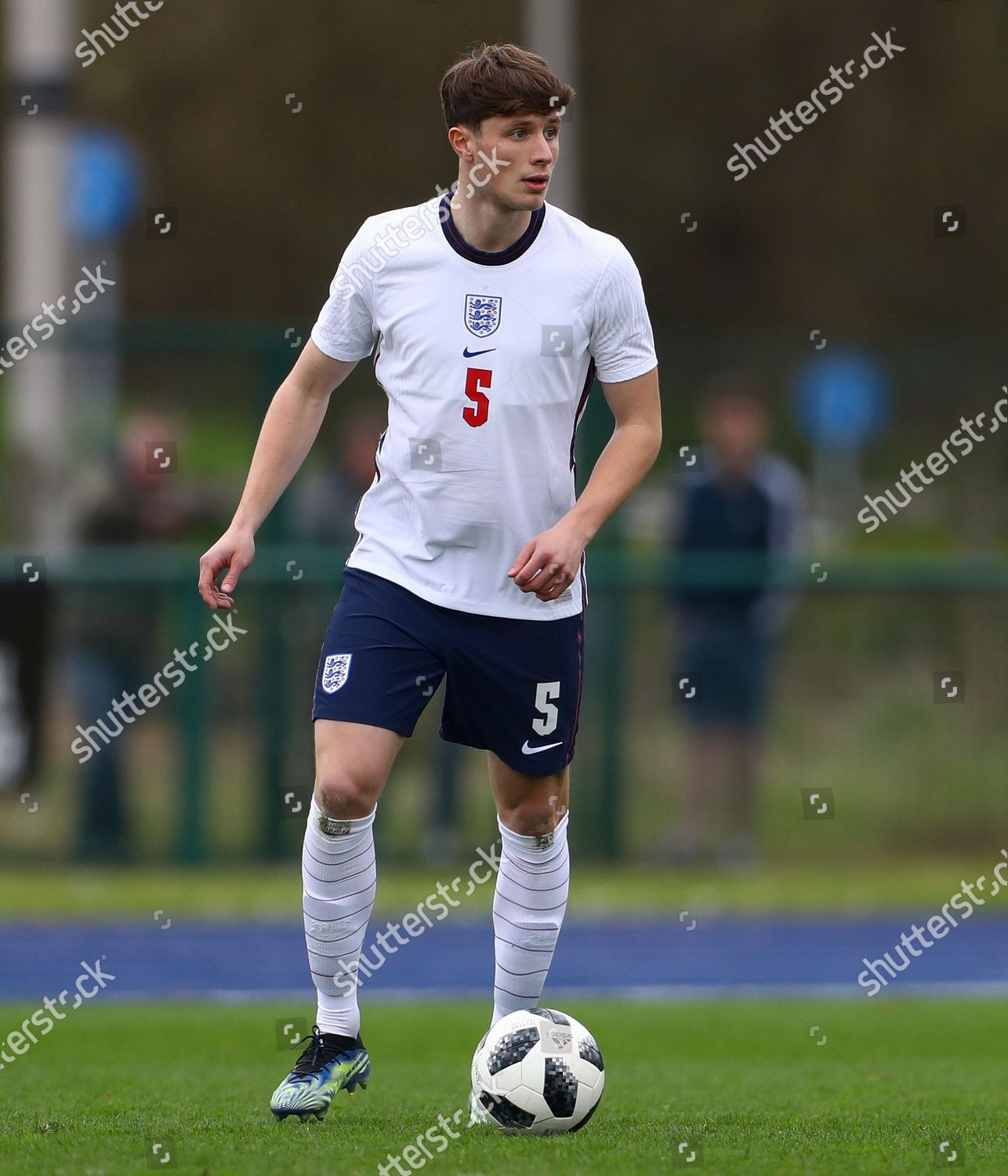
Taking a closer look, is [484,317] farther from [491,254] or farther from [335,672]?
[335,672]

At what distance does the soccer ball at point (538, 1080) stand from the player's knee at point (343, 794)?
26.6 inches

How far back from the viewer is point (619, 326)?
565 centimetres

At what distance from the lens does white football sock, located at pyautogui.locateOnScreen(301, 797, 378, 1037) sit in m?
5.66

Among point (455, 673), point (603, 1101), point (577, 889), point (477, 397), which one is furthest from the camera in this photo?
point (577, 889)

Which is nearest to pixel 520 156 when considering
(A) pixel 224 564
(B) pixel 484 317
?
(B) pixel 484 317

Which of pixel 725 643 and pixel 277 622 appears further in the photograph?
pixel 725 643

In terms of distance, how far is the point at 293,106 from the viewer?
9.73m

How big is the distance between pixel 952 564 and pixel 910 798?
1.50m

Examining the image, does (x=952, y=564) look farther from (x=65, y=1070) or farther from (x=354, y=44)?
(x=354, y=44)

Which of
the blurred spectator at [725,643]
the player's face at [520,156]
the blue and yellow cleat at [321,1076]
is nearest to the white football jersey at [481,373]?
the player's face at [520,156]

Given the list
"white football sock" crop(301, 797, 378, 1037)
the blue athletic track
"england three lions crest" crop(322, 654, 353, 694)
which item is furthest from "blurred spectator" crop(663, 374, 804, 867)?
"england three lions crest" crop(322, 654, 353, 694)

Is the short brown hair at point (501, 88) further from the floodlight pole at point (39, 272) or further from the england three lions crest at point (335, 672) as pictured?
the floodlight pole at point (39, 272)

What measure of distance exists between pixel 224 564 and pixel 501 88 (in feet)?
4.60

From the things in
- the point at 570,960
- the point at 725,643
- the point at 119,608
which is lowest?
the point at 570,960
